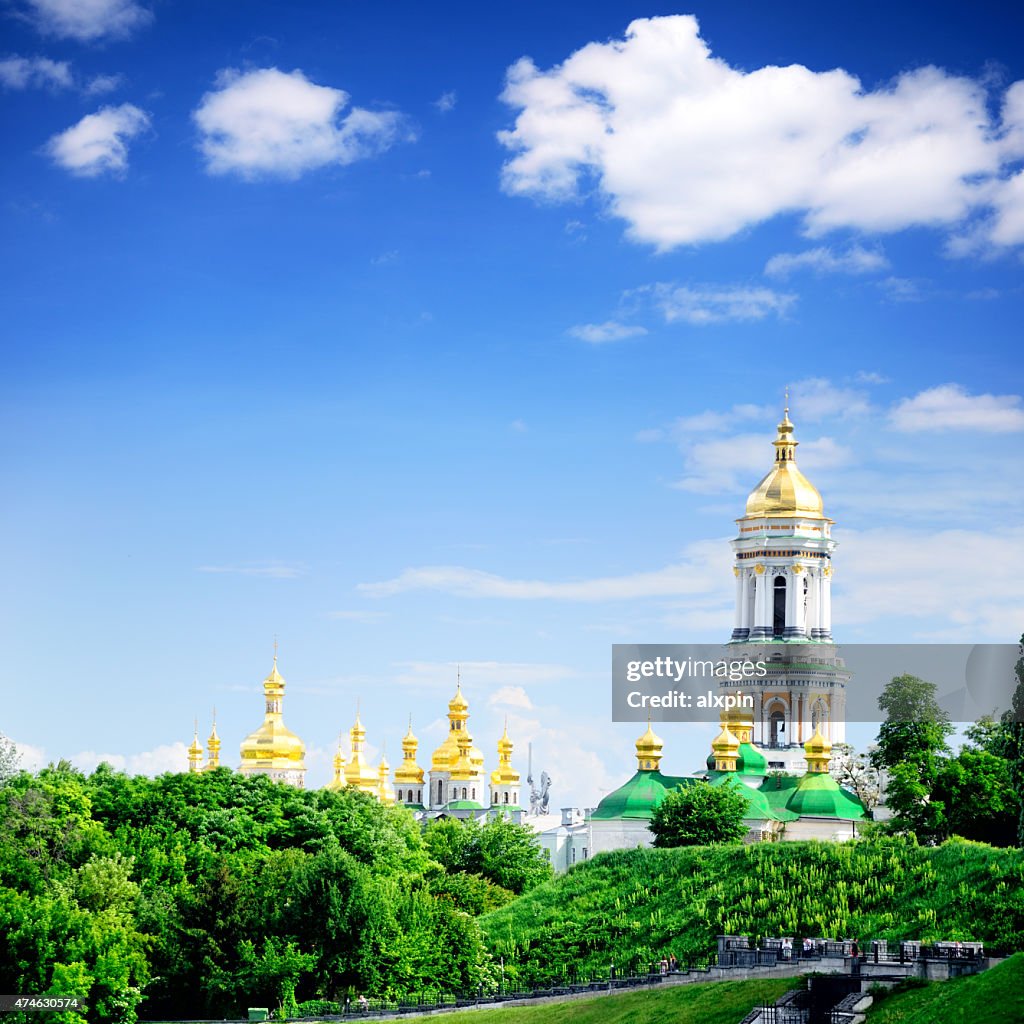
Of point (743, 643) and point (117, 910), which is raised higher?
point (743, 643)

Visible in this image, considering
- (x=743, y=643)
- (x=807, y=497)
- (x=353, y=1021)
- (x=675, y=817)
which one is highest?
(x=807, y=497)

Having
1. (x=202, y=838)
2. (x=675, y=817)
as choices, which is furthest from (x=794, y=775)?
(x=202, y=838)

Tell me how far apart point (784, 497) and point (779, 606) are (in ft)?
16.1

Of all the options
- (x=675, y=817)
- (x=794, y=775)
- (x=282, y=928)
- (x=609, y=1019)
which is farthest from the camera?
(x=794, y=775)

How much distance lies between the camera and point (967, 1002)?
3575 centimetres

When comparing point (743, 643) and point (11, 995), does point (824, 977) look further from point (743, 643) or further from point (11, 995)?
point (743, 643)

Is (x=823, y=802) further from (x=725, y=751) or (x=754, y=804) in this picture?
Answer: (x=725, y=751)

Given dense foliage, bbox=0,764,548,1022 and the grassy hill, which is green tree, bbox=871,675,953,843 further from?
dense foliage, bbox=0,764,548,1022

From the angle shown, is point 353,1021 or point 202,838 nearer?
point 353,1021

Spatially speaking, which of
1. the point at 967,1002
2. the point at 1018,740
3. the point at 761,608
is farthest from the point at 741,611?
the point at 967,1002

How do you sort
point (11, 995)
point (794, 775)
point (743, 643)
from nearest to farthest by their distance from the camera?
point (11, 995)
point (794, 775)
point (743, 643)

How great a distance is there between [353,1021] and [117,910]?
8239 millimetres

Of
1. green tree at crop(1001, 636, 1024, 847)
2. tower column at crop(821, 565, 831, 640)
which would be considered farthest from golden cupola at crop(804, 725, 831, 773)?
green tree at crop(1001, 636, 1024, 847)

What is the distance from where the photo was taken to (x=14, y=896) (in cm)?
5028
